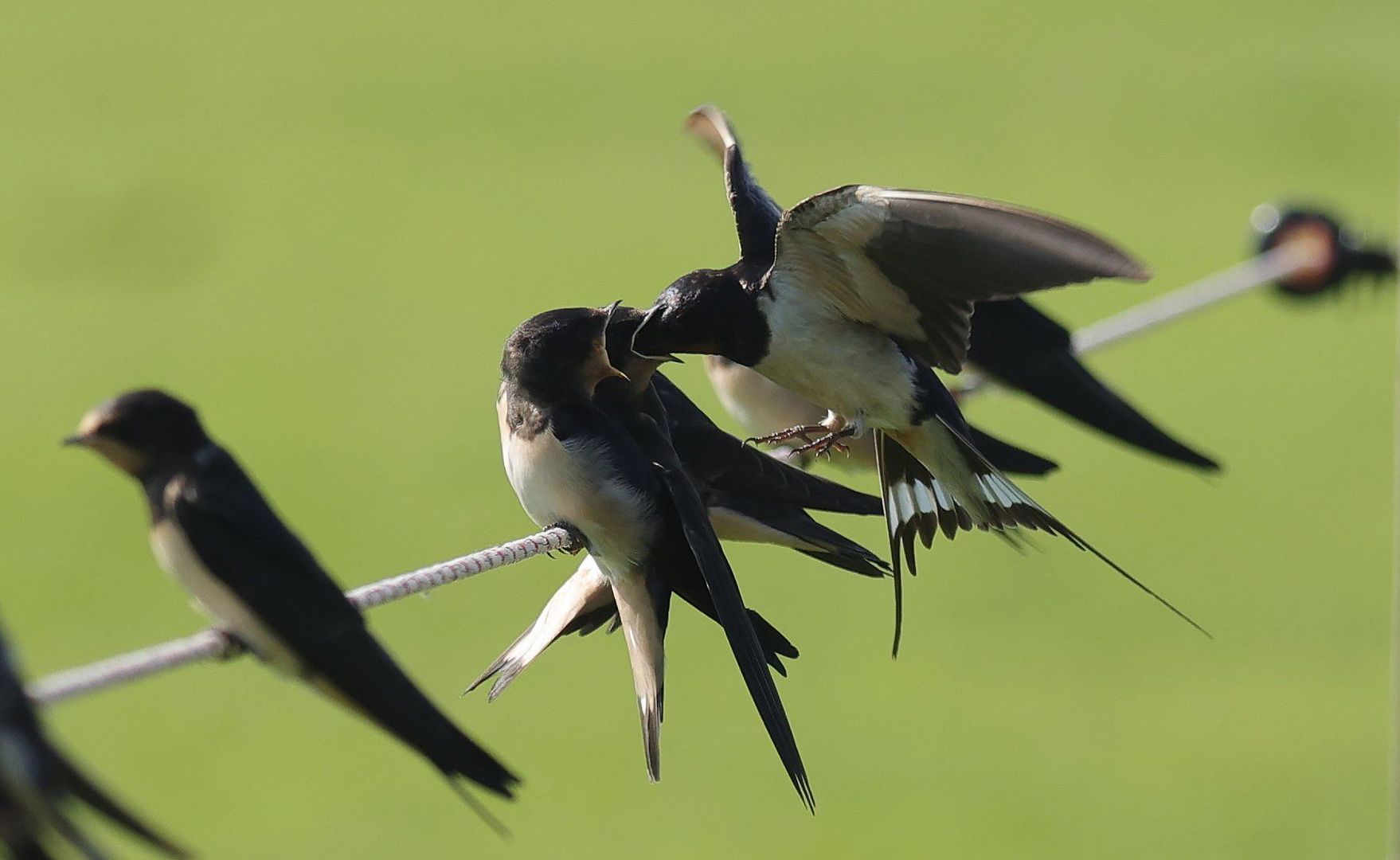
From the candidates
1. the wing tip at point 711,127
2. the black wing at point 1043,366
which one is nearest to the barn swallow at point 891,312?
the wing tip at point 711,127

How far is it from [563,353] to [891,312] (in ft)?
1.15

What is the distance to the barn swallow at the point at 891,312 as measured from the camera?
1.81 meters

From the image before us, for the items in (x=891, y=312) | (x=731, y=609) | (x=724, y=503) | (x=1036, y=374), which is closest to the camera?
(x=731, y=609)

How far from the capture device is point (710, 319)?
203cm

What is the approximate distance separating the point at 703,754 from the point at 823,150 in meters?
7.06

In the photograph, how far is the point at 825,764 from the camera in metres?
8.34

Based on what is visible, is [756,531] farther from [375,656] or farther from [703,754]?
[703,754]

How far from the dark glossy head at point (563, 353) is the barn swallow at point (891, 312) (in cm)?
7

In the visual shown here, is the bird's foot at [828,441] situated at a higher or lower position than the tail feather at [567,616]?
higher

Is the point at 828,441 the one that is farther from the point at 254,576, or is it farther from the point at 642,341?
the point at 254,576

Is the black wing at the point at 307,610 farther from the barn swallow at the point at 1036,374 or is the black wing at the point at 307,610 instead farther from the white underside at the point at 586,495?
the barn swallow at the point at 1036,374

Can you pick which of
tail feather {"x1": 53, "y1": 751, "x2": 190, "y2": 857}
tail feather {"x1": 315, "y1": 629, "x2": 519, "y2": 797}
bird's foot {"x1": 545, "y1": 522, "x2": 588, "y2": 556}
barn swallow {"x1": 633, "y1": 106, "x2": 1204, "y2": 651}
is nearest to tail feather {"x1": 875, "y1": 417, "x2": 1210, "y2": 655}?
barn swallow {"x1": 633, "y1": 106, "x2": 1204, "y2": 651}

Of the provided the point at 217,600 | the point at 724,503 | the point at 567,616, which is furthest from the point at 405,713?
the point at 724,503

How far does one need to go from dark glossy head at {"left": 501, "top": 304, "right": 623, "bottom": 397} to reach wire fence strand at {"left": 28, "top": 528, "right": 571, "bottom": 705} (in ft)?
0.54
